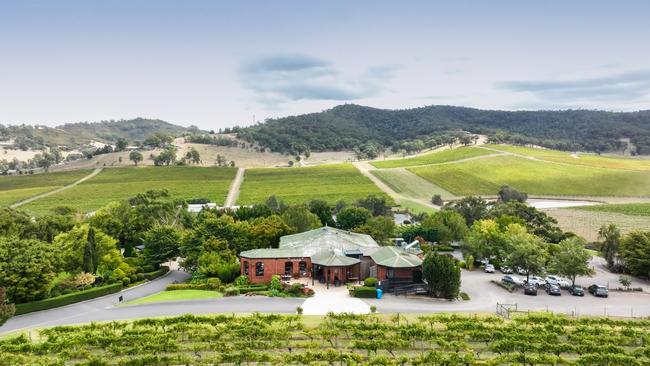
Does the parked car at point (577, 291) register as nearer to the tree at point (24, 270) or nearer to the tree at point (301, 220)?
the tree at point (301, 220)

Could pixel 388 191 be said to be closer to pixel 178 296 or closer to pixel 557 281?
pixel 557 281

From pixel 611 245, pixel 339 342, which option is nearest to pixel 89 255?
pixel 339 342

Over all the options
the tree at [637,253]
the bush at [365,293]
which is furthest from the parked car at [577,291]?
the bush at [365,293]

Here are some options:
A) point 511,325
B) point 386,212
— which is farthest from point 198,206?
point 511,325

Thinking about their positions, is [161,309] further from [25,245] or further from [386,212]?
[386,212]

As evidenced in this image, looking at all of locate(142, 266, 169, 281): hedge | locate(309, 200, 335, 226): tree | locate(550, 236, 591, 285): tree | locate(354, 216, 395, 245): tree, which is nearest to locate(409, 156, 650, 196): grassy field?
locate(309, 200, 335, 226): tree

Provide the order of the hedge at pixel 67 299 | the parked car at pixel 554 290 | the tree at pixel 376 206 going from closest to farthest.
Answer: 1. the hedge at pixel 67 299
2. the parked car at pixel 554 290
3. the tree at pixel 376 206

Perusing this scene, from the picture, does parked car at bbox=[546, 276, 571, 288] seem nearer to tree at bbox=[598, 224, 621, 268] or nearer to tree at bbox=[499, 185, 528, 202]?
tree at bbox=[598, 224, 621, 268]
